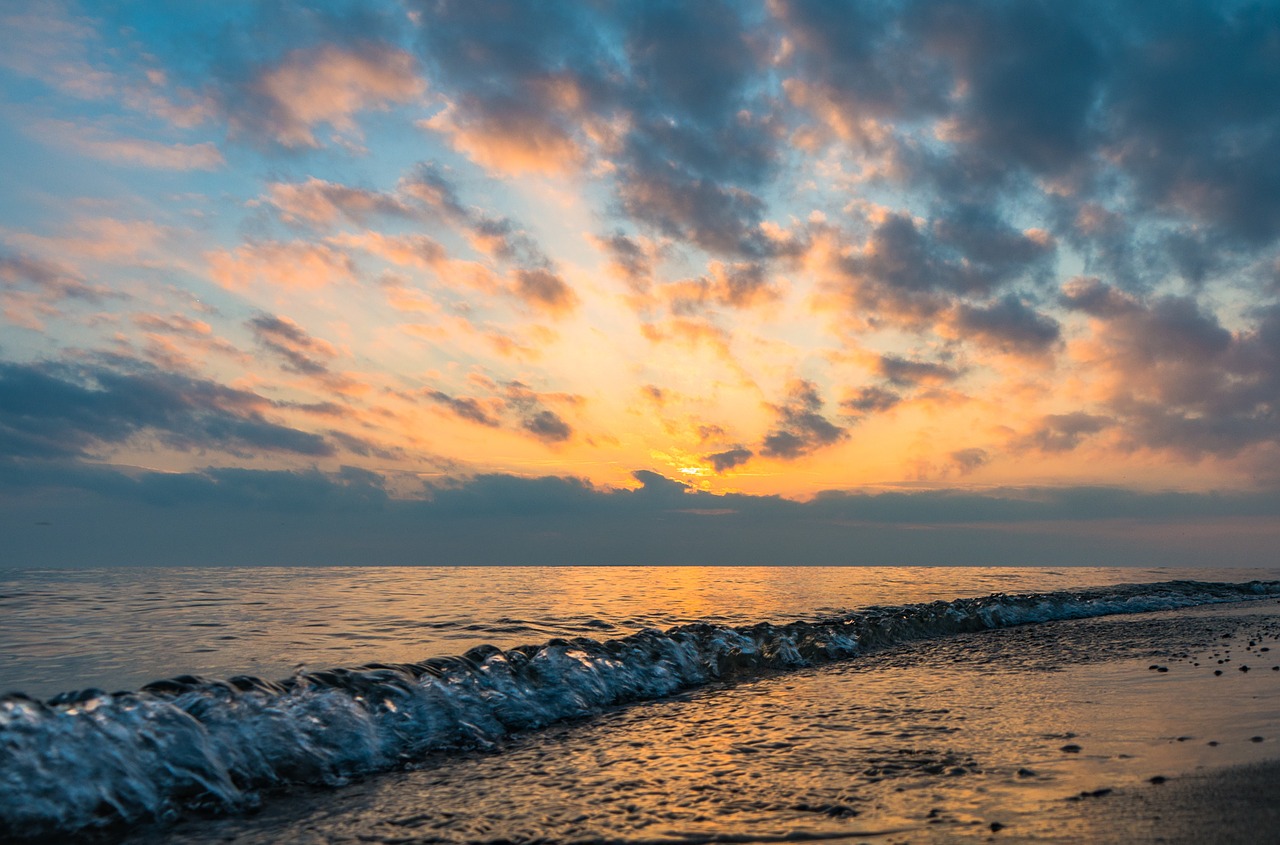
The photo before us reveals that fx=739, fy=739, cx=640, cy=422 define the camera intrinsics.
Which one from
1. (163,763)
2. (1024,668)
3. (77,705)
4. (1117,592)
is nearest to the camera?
(163,763)

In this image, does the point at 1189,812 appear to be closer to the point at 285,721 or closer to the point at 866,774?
the point at 866,774

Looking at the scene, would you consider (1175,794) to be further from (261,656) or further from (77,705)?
(261,656)

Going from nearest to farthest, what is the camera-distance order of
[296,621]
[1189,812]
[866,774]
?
[1189,812], [866,774], [296,621]

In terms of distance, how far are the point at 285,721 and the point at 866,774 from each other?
5.53 m

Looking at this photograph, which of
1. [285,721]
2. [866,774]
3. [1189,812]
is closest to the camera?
[1189,812]

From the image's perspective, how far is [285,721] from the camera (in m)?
7.35

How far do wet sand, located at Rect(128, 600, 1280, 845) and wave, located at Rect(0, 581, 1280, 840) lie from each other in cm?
56

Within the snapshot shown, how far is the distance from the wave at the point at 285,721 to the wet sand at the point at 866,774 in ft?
1.85

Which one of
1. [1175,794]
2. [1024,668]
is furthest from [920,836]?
[1024,668]

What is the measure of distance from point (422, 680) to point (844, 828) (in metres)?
6.19

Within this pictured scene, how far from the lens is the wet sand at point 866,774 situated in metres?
4.59

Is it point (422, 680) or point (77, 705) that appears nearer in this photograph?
point (77, 705)

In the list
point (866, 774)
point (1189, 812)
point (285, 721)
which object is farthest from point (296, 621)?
point (1189, 812)

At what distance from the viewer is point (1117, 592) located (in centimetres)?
3048
